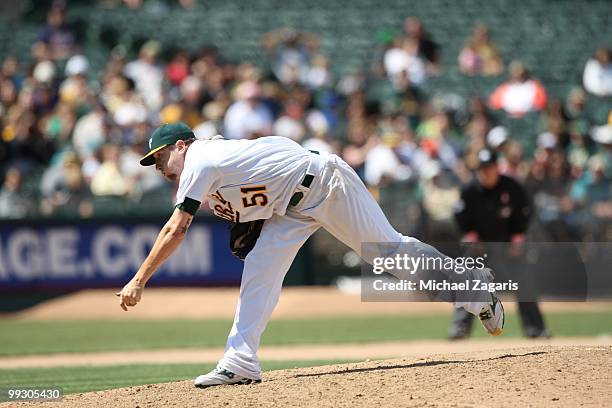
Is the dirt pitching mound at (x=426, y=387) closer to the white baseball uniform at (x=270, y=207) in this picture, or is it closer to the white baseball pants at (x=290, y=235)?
the white baseball pants at (x=290, y=235)

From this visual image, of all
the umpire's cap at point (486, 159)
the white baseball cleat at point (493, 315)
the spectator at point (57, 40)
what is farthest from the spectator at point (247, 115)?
the white baseball cleat at point (493, 315)

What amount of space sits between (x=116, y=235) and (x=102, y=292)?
1149mm

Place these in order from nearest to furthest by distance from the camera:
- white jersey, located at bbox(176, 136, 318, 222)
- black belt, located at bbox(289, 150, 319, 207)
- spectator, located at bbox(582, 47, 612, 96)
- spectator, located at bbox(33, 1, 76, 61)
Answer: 1. white jersey, located at bbox(176, 136, 318, 222)
2. black belt, located at bbox(289, 150, 319, 207)
3. spectator, located at bbox(582, 47, 612, 96)
4. spectator, located at bbox(33, 1, 76, 61)

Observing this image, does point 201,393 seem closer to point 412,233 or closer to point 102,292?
point 412,233

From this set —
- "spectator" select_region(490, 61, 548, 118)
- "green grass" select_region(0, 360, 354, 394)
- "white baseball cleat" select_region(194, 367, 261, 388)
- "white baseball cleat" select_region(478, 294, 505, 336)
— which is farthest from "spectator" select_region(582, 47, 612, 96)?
"white baseball cleat" select_region(194, 367, 261, 388)

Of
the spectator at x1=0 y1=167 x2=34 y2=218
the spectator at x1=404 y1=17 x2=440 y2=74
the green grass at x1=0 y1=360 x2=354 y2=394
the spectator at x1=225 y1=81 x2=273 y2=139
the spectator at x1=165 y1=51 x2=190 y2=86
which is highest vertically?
the spectator at x1=404 y1=17 x2=440 y2=74

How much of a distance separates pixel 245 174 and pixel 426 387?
6.36 ft

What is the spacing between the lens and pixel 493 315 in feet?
26.1

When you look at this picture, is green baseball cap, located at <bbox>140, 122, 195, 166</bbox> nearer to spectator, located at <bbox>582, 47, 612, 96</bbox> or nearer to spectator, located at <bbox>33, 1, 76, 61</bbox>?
spectator, located at <bbox>582, 47, 612, 96</bbox>

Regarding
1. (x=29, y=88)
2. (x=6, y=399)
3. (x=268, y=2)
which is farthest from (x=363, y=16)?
(x=6, y=399)

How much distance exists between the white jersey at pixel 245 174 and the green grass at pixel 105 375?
2438mm

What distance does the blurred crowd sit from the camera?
16.6 meters

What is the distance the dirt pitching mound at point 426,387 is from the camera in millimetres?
6785

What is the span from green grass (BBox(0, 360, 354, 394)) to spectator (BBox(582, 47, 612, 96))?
10033 mm
